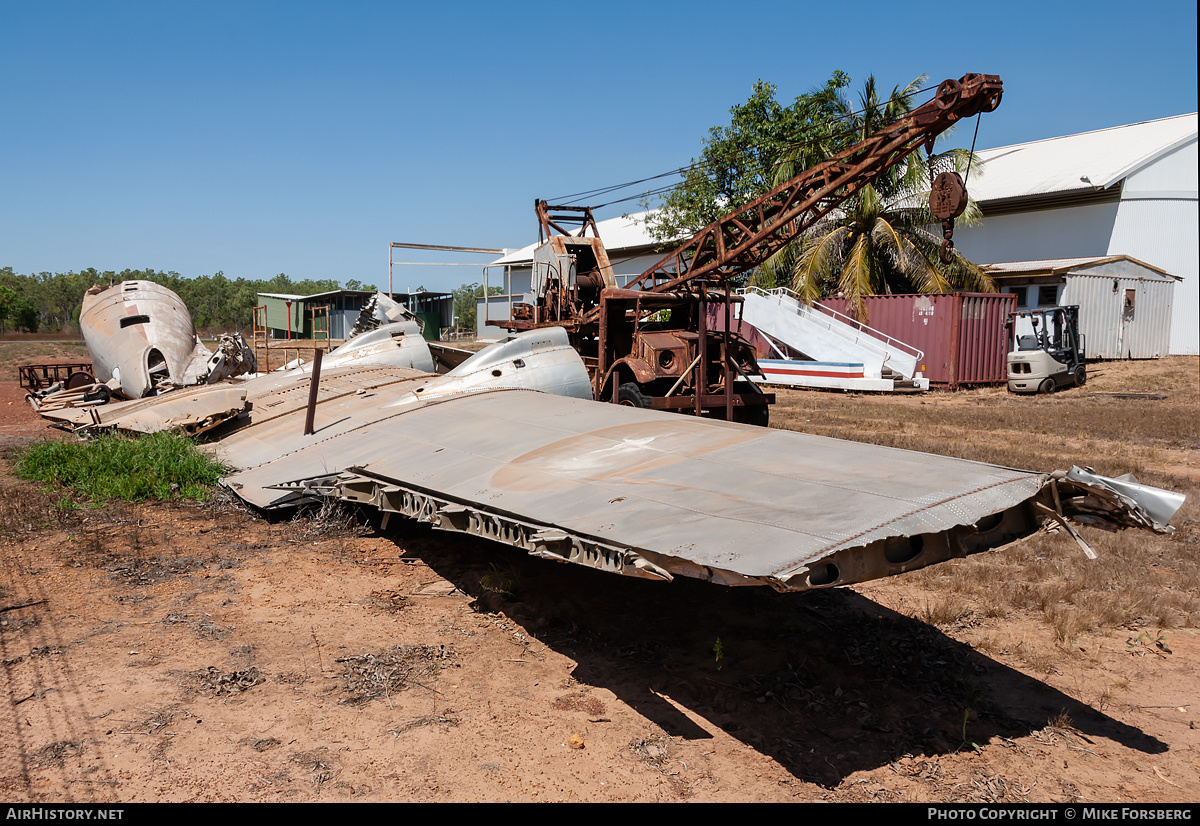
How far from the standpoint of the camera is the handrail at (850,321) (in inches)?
1129

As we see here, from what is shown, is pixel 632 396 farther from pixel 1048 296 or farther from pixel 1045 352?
pixel 1048 296

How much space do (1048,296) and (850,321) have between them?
28.4 ft

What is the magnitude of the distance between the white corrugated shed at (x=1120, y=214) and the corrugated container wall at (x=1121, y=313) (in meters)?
1.33

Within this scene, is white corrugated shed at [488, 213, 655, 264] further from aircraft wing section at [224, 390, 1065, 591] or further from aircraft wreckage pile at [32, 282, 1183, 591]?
aircraft wing section at [224, 390, 1065, 591]

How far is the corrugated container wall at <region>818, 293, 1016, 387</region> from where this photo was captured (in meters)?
27.4

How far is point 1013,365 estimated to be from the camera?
1046 inches

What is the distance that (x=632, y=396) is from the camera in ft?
48.9

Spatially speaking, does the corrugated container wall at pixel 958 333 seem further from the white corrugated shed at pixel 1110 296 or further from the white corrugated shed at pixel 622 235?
the white corrugated shed at pixel 622 235

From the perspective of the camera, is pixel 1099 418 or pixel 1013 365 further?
pixel 1013 365

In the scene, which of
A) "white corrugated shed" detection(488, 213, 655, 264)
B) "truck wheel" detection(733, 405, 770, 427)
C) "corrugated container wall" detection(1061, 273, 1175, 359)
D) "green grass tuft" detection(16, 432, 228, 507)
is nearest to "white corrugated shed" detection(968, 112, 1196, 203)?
"corrugated container wall" detection(1061, 273, 1175, 359)

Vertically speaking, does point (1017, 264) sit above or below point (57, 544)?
above

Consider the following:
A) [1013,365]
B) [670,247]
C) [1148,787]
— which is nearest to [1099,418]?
[1013,365]
